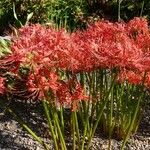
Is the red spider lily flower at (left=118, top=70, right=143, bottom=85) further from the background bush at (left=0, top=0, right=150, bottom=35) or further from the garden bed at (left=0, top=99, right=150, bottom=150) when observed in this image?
the background bush at (left=0, top=0, right=150, bottom=35)

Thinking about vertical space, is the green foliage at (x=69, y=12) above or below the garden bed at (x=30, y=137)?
above

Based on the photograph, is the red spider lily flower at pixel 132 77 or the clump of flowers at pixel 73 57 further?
the red spider lily flower at pixel 132 77

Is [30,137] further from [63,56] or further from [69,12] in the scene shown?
[69,12]

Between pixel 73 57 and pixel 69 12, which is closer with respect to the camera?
pixel 73 57

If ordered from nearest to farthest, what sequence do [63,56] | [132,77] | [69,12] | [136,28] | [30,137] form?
[63,56]
[132,77]
[136,28]
[30,137]
[69,12]

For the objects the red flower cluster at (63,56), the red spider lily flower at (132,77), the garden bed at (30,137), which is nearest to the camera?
the red flower cluster at (63,56)

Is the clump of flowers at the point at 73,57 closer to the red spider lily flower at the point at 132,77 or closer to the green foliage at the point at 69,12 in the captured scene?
the red spider lily flower at the point at 132,77

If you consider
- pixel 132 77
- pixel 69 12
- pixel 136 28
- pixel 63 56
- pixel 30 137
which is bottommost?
pixel 30 137

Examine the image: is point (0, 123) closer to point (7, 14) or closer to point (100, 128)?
point (100, 128)

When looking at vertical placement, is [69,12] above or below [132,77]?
below

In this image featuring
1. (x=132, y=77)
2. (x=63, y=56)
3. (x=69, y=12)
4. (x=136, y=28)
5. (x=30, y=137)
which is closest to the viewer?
(x=63, y=56)

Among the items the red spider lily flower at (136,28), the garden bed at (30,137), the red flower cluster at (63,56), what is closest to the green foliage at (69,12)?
the garden bed at (30,137)

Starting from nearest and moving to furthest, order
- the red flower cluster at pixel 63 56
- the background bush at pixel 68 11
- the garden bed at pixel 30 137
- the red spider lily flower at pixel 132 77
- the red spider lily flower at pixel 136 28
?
the red flower cluster at pixel 63 56
the red spider lily flower at pixel 132 77
the red spider lily flower at pixel 136 28
the garden bed at pixel 30 137
the background bush at pixel 68 11

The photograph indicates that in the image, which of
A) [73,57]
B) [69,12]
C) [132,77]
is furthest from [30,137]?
[69,12]
